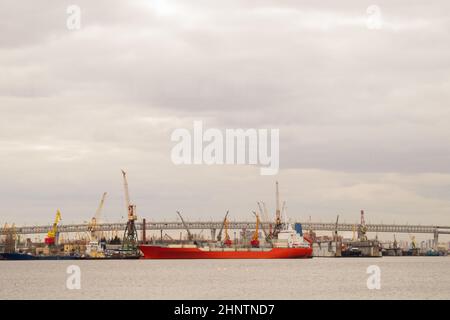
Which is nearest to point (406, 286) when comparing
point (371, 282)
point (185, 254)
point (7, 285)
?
point (371, 282)

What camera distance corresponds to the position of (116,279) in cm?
11031

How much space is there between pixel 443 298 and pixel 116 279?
47.9 m

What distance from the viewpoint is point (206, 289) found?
88.4m

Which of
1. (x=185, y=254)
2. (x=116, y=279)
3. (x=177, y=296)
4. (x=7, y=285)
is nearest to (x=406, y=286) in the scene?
(x=177, y=296)

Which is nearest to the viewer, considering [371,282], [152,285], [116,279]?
[152,285]

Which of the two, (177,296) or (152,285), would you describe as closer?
(177,296)
